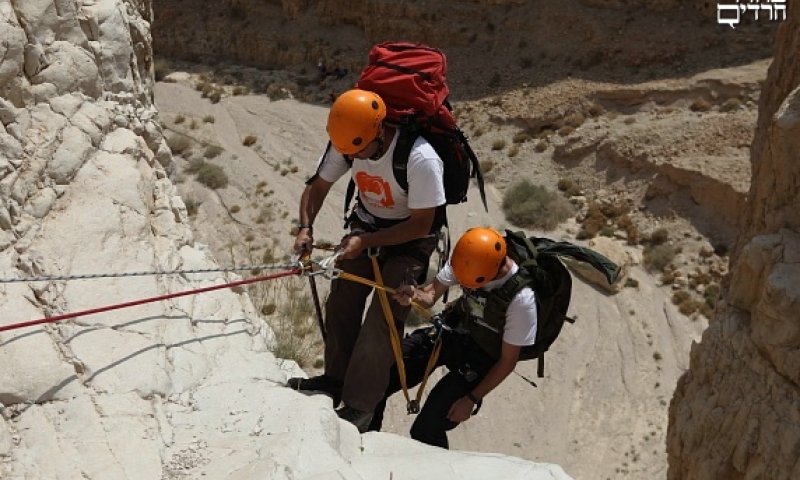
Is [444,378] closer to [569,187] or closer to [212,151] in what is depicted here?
[569,187]

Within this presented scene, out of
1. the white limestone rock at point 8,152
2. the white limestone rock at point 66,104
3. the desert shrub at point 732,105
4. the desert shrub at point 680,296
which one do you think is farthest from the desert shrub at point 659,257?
the white limestone rock at point 8,152

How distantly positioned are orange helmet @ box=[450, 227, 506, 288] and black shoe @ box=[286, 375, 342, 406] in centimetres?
97

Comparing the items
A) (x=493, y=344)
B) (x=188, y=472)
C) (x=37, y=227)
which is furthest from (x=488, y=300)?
→ (x=37, y=227)

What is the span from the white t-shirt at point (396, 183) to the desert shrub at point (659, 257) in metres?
12.5

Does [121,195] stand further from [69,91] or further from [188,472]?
[188,472]

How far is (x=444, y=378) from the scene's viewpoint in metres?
5.51

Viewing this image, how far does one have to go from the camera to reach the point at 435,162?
4.77 meters

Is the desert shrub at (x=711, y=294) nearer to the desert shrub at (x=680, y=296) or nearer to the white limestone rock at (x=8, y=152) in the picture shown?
the desert shrub at (x=680, y=296)

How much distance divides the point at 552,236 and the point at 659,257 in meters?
2.11

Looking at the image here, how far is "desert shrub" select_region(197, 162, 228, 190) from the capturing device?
696 inches

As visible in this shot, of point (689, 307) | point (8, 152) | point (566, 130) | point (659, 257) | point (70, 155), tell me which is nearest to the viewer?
point (8, 152)

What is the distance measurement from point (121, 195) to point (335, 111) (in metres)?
1.28

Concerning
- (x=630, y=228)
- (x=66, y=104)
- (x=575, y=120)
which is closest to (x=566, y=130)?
(x=575, y=120)

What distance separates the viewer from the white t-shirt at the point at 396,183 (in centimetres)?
477
